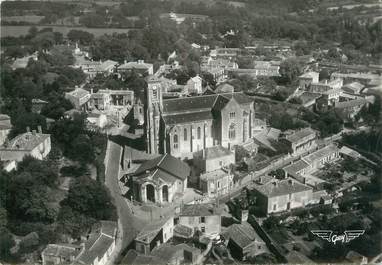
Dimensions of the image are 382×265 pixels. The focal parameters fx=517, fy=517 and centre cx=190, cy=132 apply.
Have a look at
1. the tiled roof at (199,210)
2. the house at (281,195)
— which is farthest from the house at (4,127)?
the house at (281,195)

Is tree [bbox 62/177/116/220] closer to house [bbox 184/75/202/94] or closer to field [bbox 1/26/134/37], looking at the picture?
house [bbox 184/75/202/94]

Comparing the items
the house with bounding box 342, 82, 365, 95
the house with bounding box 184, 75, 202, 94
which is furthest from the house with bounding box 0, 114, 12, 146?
the house with bounding box 342, 82, 365, 95

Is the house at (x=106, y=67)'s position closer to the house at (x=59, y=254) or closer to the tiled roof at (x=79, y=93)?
the tiled roof at (x=79, y=93)

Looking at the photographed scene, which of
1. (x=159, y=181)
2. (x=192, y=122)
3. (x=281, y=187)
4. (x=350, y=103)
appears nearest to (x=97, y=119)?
(x=192, y=122)

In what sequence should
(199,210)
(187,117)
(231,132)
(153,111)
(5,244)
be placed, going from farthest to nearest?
(231,132), (187,117), (153,111), (199,210), (5,244)

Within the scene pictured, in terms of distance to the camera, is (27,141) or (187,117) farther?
(187,117)

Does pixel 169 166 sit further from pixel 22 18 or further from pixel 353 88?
pixel 22 18

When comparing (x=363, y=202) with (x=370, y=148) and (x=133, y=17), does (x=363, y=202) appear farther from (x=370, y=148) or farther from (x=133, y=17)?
(x=133, y=17)
